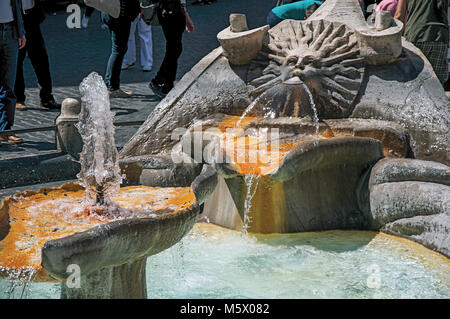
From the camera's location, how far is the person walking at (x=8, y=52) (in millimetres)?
6455

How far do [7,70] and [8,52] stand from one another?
6.0 inches

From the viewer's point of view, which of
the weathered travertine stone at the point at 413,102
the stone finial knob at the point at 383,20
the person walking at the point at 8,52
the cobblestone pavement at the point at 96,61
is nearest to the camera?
the weathered travertine stone at the point at 413,102

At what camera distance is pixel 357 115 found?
16.7 feet

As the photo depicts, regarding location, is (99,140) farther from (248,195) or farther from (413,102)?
(413,102)

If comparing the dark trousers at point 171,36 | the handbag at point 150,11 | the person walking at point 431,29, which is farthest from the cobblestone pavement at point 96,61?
the person walking at point 431,29

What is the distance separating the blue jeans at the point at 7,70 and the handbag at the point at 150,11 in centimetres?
176

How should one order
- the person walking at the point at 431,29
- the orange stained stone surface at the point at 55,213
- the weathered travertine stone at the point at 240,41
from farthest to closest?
the person walking at the point at 431,29 → the weathered travertine stone at the point at 240,41 → the orange stained stone surface at the point at 55,213

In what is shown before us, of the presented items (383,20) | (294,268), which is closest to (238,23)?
(383,20)

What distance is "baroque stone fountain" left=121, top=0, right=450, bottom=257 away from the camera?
14.9 ft

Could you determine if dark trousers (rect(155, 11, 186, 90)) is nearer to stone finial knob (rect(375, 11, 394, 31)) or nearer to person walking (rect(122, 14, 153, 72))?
person walking (rect(122, 14, 153, 72))

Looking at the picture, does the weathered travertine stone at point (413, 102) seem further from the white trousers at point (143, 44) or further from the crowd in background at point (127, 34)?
the white trousers at point (143, 44)

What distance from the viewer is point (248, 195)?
473 centimetres

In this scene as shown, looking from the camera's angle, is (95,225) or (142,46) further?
(142,46)
